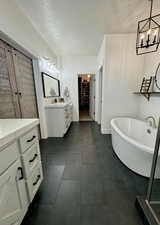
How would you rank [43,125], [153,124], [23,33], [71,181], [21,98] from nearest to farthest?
[71,181], [23,33], [21,98], [153,124], [43,125]

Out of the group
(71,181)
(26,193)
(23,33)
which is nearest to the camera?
(26,193)

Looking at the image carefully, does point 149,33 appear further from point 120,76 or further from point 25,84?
point 25,84

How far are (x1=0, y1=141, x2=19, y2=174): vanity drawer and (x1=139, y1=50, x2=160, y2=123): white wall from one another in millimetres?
2507

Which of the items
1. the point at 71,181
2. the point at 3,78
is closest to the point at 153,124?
the point at 71,181

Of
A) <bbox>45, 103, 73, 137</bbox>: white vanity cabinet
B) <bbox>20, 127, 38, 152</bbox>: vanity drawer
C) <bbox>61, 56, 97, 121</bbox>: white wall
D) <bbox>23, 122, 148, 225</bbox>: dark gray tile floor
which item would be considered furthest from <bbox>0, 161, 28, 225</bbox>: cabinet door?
<bbox>61, 56, 97, 121</bbox>: white wall

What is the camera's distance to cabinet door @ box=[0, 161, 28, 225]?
2.42 ft

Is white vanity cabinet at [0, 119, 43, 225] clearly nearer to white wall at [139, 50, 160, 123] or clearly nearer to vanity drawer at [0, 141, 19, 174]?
vanity drawer at [0, 141, 19, 174]

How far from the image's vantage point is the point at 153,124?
89.0 inches

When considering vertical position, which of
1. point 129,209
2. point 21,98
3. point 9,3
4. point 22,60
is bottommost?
point 129,209

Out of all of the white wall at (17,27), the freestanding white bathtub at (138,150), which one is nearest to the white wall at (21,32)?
the white wall at (17,27)

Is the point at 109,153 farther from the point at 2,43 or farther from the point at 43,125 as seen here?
the point at 2,43

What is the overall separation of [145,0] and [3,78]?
2.52 meters

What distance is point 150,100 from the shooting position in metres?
2.45

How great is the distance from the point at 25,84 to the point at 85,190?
7.24 feet
